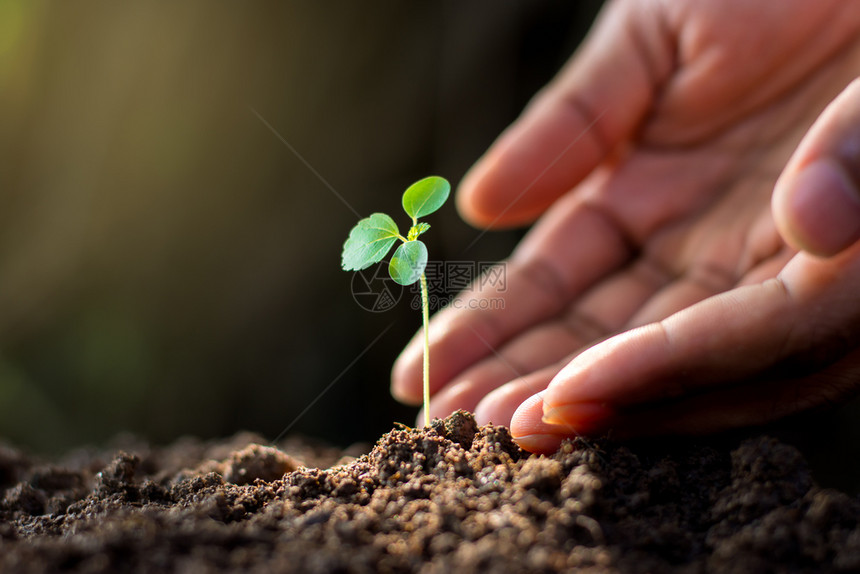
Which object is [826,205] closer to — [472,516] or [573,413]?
[573,413]

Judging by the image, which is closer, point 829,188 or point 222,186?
point 829,188

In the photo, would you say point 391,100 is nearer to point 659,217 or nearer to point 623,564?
point 659,217

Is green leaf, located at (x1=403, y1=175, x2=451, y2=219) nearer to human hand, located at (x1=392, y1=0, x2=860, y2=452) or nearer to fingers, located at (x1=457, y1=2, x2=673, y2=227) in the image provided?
human hand, located at (x1=392, y1=0, x2=860, y2=452)

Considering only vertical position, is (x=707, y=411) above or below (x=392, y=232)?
below

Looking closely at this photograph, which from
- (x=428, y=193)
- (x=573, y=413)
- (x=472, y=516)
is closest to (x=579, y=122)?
(x=428, y=193)

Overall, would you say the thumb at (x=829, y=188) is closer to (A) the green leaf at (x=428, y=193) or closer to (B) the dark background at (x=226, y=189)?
(A) the green leaf at (x=428, y=193)

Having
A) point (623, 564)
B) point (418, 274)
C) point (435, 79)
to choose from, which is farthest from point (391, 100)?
point (623, 564)

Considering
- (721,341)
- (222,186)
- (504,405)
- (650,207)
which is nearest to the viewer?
(721,341)

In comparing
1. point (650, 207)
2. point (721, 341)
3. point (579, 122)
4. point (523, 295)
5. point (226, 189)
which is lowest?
point (721, 341)

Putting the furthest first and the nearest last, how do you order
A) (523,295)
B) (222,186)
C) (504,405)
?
(222,186)
(523,295)
(504,405)
